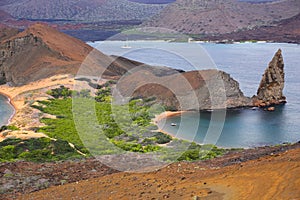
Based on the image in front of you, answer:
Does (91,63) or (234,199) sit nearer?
(234,199)

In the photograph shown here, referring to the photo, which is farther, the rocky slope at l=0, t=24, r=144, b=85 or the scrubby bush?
the rocky slope at l=0, t=24, r=144, b=85

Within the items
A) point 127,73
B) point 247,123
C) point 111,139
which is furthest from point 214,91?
point 111,139

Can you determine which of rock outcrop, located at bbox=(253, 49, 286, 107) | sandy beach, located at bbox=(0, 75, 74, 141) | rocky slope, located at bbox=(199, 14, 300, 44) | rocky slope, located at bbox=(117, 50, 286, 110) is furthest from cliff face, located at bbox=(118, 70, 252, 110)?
rocky slope, located at bbox=(199, 14, 300, 44)

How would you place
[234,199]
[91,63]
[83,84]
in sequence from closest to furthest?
[234,199] < [83,84] < [91,63]

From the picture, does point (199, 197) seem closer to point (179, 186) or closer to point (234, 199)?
point (234, 199)

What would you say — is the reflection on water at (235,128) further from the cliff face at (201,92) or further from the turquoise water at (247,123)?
the cliff face at (201,92)

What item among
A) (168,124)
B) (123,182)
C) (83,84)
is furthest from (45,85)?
(123,182)

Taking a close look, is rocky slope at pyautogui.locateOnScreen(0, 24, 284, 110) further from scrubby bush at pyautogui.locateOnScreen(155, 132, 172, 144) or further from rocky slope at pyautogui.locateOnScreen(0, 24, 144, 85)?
scrubby bush at pyautogui.locateOnScreen(155, 132, 172, 144)

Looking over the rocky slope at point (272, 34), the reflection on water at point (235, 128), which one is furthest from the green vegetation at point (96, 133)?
the rocky slope at point (272, 34)
